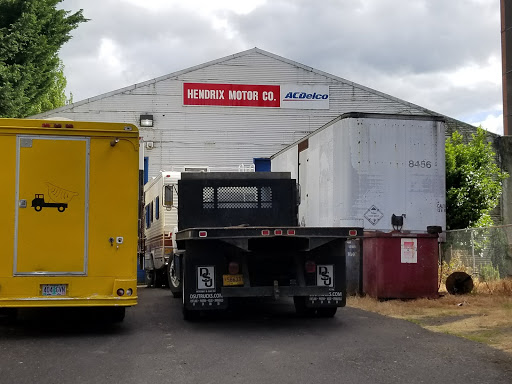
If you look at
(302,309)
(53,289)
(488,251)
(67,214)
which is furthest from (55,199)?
(488,251)

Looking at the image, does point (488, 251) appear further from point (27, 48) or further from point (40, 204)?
point (27, 48)

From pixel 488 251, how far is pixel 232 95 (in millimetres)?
16311

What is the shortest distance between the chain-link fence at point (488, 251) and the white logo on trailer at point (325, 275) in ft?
22.6

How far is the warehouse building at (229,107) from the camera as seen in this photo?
29719mm

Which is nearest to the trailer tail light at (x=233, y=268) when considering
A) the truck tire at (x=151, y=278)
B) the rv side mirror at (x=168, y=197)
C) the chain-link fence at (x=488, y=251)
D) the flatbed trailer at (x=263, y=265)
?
the flatbed trailer at (x=263, y=265)

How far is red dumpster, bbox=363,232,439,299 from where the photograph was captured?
47.1 ft

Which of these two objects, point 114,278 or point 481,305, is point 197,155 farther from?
point 114,278

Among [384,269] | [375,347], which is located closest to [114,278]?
[375,347]

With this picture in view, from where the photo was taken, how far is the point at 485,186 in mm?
23969

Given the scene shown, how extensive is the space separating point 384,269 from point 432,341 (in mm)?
4963

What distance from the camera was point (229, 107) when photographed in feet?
101

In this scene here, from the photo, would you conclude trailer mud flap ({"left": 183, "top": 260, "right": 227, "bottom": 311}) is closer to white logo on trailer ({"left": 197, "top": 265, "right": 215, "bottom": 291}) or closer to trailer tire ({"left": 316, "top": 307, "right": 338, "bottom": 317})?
white logo on trailer ({"left": 197, "top": 265, "right": 215, "bottom": 291})

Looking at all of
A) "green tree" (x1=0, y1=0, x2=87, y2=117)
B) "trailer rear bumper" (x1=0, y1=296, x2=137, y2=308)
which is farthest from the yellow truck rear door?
"green tree" (x1=0, y1=0, x2=87, y2=117)

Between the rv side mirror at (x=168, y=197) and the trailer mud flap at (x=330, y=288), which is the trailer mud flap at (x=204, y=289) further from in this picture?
the rv side mirror at (x=168, y=197)
